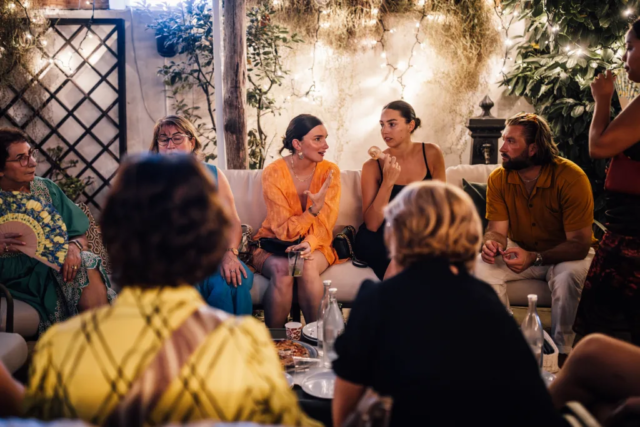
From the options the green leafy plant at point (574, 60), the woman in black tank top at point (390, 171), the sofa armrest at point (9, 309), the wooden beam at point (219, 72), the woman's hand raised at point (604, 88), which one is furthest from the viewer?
the wooden beam at point (219, 72)

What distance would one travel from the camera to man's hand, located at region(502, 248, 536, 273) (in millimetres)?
2217

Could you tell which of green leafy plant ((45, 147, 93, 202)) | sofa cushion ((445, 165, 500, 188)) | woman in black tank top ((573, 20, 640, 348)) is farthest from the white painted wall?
woman in black tank top ((573, 20, 640, 348))

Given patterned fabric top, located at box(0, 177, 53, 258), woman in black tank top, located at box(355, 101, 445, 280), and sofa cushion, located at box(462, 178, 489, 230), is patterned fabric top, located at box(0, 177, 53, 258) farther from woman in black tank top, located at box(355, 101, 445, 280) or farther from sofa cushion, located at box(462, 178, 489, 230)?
sofa cushion, located at box(462, 178, 489, 230)

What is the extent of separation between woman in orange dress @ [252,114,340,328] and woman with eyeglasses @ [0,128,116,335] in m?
0.70

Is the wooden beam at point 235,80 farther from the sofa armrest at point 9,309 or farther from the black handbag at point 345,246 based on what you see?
the sofa armrest at point 9,309

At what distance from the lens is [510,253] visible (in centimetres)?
224

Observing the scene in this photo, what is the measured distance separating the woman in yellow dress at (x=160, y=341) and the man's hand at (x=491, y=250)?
1.70 m

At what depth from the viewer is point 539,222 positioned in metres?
2.32

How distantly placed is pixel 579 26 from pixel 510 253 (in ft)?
5.53

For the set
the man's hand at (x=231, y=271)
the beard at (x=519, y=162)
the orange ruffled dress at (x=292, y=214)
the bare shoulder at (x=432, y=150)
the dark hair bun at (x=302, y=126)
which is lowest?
the man's hand at (x=231, y=271)

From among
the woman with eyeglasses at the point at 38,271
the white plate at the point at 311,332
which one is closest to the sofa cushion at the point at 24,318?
A: the woman with eyeglasses at the point at 38,271

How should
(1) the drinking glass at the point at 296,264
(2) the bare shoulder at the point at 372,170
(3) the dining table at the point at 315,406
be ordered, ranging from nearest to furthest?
(3) the dining table at the point at 315,406 < (1) the drinking glass at the point at 296,264 < (2) the bare shoulder at the point at 372,170

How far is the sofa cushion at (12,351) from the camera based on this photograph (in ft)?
5.15

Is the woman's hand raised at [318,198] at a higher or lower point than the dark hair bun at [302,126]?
lower
